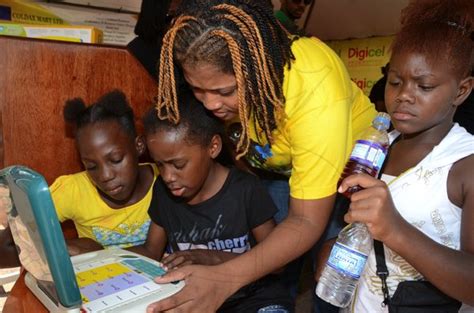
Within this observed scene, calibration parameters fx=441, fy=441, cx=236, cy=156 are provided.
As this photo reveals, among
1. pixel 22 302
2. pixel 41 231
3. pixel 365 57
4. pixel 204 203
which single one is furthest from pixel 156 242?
pixel 365 57

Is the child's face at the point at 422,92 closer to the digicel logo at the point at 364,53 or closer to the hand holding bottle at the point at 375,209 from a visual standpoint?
the hand holding bottle at the point at 375,209

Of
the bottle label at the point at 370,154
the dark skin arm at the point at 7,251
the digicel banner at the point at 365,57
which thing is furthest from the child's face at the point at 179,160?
the digicel banner at the point at 365,57

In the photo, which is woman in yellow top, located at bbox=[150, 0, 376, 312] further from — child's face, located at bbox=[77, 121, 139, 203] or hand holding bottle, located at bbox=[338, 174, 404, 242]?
child's face, located at bbox=[77, 121, 139, 203]

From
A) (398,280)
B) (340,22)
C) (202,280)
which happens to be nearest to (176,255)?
(202,280)

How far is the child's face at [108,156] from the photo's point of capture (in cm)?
133

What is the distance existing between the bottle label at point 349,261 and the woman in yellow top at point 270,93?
0.56 ft

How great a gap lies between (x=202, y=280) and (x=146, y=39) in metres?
0.92

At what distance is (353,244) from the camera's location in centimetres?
93

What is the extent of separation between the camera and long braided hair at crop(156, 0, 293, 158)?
3.09 feet

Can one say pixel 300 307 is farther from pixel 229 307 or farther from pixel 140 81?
pixel 140 81

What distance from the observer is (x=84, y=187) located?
142 centimetres

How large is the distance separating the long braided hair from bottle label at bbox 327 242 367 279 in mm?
358

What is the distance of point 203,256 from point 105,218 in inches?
18.1

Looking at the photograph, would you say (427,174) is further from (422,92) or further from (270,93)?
(270,93)
